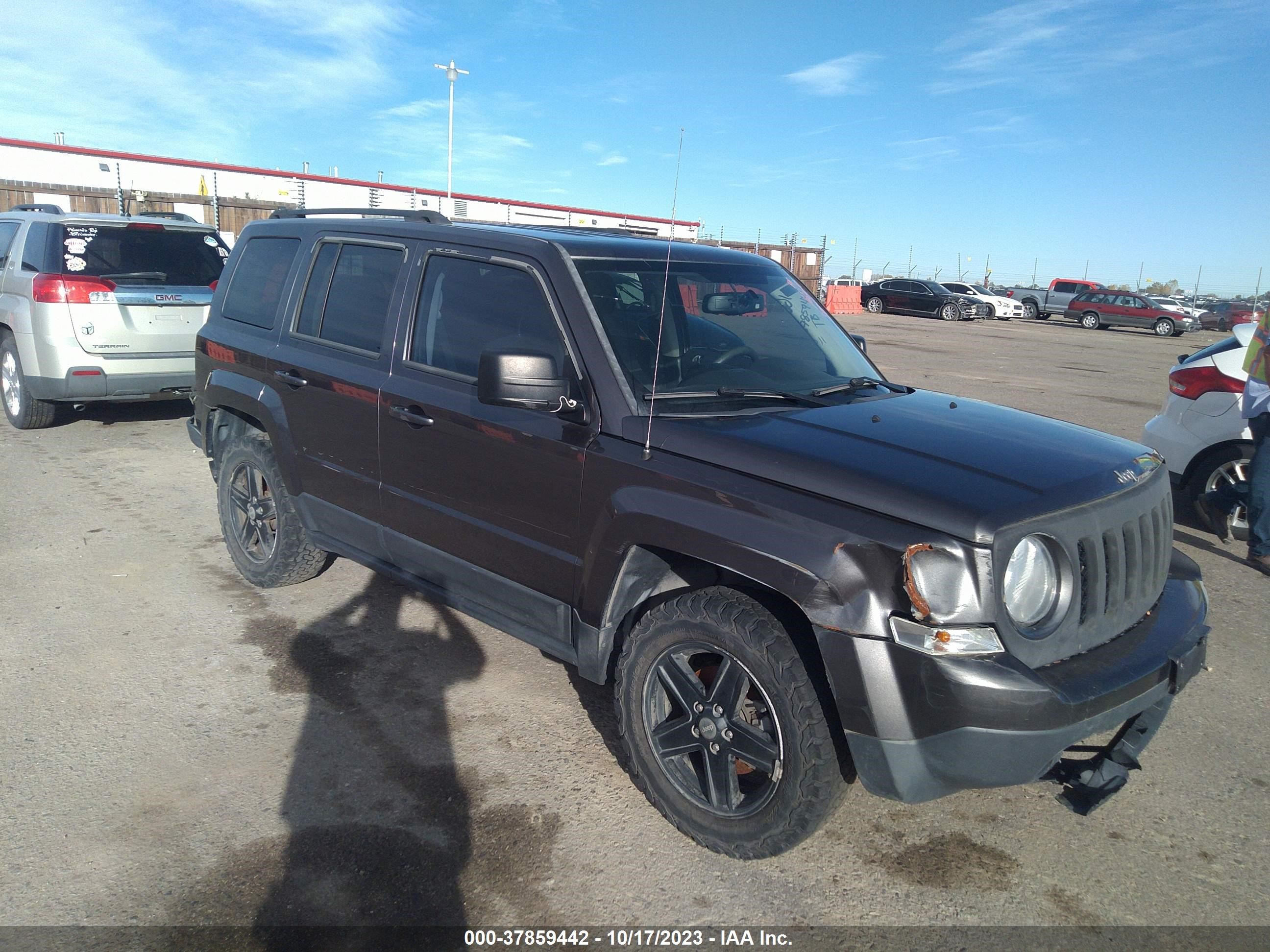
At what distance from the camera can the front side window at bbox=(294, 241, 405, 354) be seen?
404cm

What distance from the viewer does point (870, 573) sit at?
97.7 inches

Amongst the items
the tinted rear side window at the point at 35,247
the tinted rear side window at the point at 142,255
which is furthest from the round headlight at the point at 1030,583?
the tinted rear side window at the point at 35,247

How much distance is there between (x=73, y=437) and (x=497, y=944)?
7.92m

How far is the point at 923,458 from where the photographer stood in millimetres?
2797

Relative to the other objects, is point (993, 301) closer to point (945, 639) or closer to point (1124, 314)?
point (1124, 314)

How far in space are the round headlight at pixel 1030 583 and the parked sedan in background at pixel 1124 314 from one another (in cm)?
4132

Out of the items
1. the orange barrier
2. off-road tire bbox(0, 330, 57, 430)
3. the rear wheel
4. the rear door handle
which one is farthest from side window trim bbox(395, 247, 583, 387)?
the orange barrier

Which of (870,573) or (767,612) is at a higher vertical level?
(870,573)

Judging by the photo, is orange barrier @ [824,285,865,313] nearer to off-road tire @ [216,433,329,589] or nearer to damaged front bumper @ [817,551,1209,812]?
off-road tire @ [216,433,329,589]

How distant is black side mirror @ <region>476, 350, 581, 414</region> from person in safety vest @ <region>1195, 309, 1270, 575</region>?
4.78 meters

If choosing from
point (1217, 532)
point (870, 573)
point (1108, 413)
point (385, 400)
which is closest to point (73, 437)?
point (385, 400)

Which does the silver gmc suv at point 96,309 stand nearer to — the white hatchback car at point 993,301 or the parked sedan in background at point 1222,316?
the white hatchback car at point 993,301

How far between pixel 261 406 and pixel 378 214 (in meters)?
1.15

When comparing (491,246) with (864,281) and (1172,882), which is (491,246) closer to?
(1172,882)
